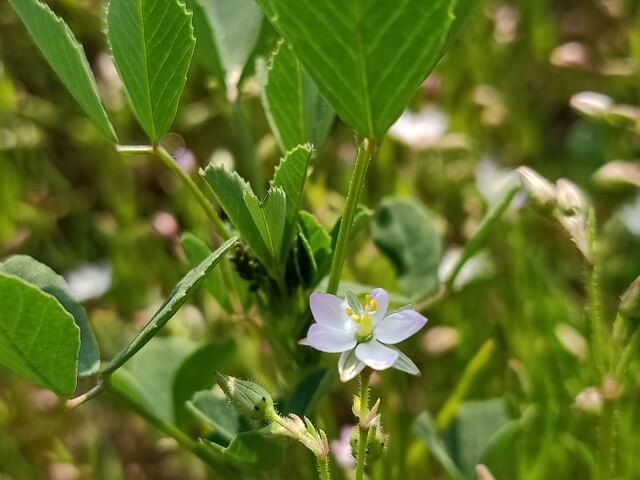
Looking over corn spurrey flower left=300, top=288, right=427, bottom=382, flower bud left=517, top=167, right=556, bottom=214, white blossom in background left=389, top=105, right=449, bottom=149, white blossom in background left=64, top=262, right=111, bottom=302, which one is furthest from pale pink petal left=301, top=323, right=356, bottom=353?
white blossom in background left=64, top=262, right=111, bottom=302

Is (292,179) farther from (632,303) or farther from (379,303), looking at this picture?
(632,303)

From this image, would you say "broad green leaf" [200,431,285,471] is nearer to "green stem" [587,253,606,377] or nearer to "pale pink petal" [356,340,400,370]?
"pale pink petal" [356,340,400,370]

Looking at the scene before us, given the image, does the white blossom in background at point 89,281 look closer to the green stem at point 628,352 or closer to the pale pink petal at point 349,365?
the pale pink petal at point 349,365

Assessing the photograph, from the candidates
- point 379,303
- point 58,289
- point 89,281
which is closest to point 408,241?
point 379,303

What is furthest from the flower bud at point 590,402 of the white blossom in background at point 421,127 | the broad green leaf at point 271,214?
the white blossom in background at point 421,127

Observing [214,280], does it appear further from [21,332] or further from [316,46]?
[316,46]

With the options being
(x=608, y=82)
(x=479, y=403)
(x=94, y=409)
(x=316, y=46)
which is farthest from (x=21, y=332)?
(x=608, y=82)
